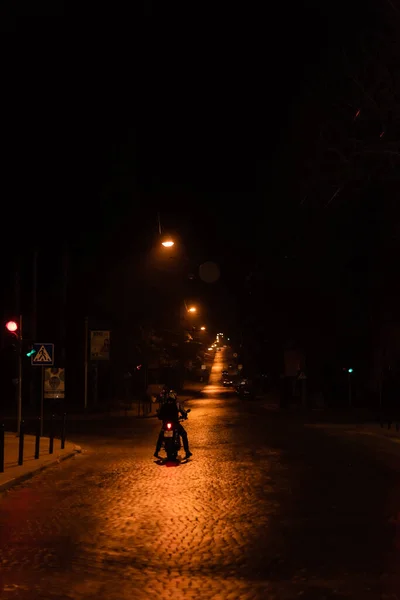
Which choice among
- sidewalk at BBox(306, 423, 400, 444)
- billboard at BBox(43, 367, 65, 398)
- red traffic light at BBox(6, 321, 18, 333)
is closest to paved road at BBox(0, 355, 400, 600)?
red traffic light at BBox(6, 321, 18, 333)

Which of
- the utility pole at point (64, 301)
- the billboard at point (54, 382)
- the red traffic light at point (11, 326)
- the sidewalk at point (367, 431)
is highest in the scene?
the utility pole at point (64, 301)

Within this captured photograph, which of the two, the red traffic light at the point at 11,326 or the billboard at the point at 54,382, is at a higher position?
the red traffic light at the point at 11,326

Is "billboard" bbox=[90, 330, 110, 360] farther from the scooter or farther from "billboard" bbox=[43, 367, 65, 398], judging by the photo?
the scooter

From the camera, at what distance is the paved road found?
7098mm

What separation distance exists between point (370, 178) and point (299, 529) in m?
9.57

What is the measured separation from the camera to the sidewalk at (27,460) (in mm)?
14426

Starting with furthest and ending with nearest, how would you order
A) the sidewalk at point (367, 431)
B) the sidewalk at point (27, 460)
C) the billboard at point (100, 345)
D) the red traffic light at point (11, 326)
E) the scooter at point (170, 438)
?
the billboard at point (100, 345) → the sidewalk at point (367, 431) → the red traffic light at point (11, 326) → the scooter at point (170, 438) → the sidewalk at point (27, 460)

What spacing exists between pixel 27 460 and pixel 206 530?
348 inches

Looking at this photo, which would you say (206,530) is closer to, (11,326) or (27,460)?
(27,460)

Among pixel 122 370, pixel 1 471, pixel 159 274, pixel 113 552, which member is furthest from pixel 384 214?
pixel 159 274

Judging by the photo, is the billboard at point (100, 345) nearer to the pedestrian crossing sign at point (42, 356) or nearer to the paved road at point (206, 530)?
the pedestrian crossing sign at point (42, 356)

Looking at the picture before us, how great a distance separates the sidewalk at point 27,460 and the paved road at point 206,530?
13.4 inches

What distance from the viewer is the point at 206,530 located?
31.7ft

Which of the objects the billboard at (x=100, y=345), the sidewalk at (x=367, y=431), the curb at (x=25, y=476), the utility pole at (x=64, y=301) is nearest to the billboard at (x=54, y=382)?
the curb at (x=25, y=476)
